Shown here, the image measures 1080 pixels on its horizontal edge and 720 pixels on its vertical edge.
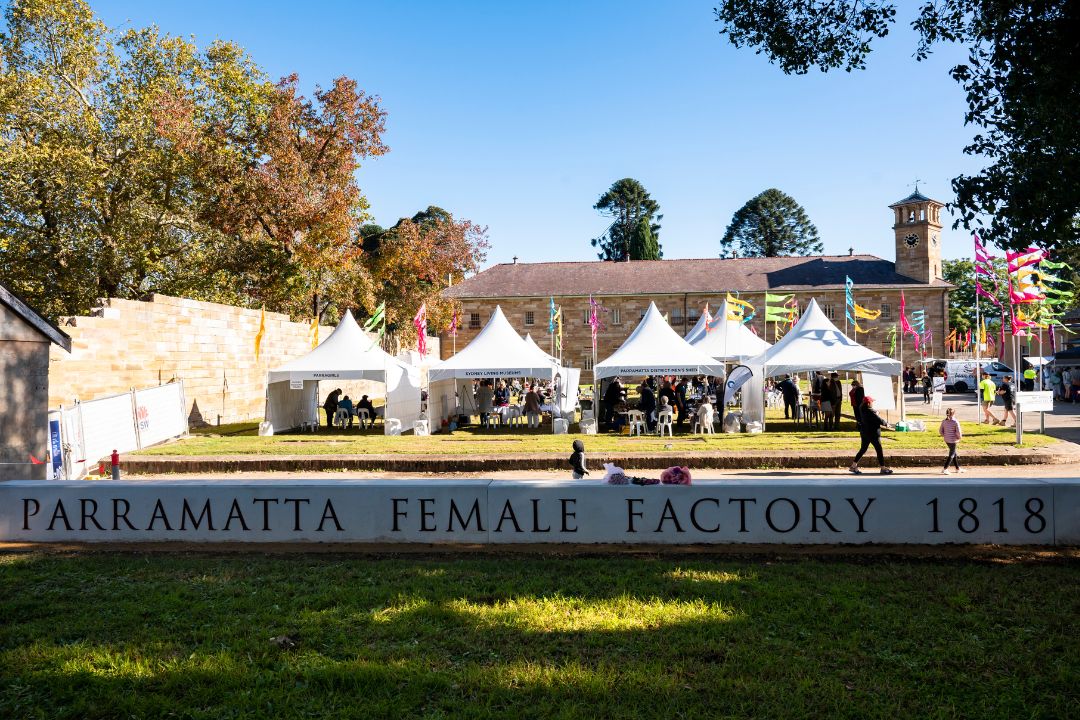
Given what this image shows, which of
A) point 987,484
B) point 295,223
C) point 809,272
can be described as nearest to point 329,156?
point 295,223

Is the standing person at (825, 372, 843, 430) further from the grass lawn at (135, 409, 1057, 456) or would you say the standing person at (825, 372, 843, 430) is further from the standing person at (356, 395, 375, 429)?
the standing person at (356, 395, 375, 429)

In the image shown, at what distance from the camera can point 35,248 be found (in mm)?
26906

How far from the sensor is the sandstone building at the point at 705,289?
49.4 m

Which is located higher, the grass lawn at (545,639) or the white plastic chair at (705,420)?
the white plastic chair at (705,420)

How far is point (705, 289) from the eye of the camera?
51.0 metres

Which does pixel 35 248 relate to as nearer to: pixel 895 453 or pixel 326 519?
pixel 326 519

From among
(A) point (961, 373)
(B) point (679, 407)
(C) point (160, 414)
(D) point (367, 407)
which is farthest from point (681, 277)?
(C) point (160, 414)

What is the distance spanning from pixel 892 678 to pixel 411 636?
328cm

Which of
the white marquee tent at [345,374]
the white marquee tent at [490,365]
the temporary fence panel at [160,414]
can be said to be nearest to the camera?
the temporary fence panel at [160,414]

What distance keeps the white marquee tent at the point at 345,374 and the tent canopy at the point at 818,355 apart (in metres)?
9.86

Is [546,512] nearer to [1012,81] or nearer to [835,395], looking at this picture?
[1012,81]

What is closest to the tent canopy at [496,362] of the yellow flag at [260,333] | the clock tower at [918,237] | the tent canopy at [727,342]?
the tent canopy at [727,342]

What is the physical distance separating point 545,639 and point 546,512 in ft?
9.81

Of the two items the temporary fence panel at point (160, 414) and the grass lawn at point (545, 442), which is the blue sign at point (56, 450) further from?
the temporary fence panel at point (160, 414)
